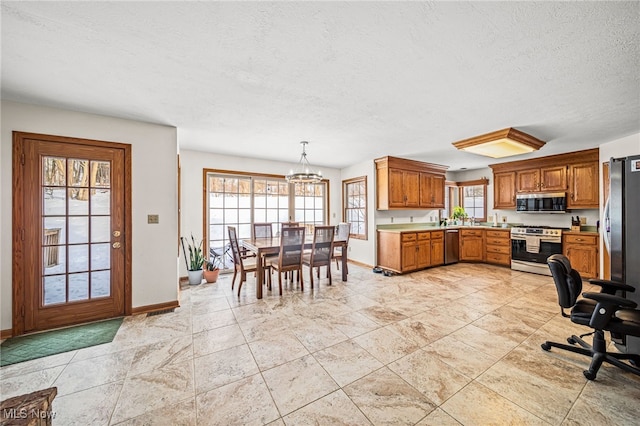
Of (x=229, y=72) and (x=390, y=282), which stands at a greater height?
(x=229, y=72)

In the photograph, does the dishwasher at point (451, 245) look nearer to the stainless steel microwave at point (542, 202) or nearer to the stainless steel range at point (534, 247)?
the stainless steel range at point (534, 247)

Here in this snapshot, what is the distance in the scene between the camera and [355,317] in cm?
296

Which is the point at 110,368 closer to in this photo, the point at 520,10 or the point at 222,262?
the point at 222,262

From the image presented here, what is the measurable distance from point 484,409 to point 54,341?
3.71 meters

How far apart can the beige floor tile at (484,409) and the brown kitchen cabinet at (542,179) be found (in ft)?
16.4

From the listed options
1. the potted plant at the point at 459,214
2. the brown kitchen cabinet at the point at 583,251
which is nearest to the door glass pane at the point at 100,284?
the potted plant at the point at 459,214

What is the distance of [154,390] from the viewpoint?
1.77m

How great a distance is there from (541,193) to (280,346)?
19.3 feet

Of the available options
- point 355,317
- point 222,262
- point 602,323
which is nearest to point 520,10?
point 602,323

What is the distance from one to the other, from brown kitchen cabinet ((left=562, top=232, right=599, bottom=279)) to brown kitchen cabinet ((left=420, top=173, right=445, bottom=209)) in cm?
228

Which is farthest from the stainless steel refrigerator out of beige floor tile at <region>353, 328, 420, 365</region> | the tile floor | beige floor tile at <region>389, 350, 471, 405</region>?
beige floor tile at <region>353, 328, 420, 365</region>

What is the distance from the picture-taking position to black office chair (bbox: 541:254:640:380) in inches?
70.5

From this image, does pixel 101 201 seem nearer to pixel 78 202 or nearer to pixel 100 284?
pixel 78 202

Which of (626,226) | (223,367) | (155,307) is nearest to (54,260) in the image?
(155,307)
